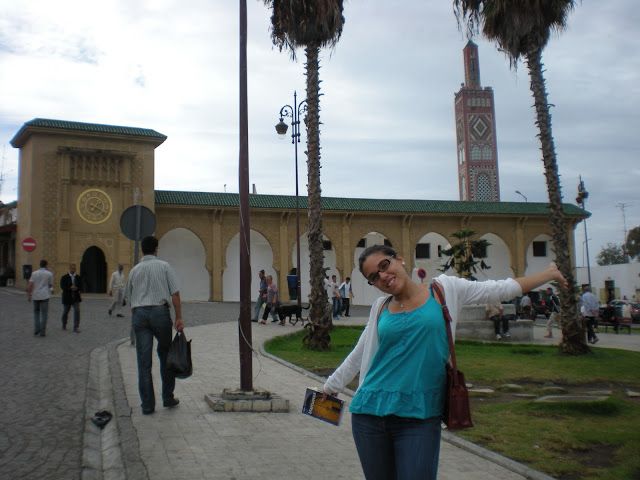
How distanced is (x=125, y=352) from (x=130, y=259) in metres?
22.2

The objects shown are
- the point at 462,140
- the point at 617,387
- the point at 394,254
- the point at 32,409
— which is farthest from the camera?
the point at 462,140

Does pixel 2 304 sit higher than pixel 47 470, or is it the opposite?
pixel 2 304

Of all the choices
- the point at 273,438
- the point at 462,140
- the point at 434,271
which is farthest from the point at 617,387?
the point at 462,140

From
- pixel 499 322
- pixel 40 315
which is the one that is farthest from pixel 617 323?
pixel 40 315

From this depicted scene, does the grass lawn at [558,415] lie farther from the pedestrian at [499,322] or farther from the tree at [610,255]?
the tree at [610,255]

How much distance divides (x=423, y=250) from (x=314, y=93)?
28.4 m

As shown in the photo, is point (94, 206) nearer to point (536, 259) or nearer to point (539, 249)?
point (536, 259)

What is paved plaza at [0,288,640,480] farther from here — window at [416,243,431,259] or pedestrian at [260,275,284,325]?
window at [416,243,431,259]

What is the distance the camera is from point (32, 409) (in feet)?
22.2

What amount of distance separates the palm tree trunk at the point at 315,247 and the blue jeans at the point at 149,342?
7.16 metres

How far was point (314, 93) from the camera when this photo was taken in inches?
577

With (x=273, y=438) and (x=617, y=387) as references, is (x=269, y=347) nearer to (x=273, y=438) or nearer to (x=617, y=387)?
(x=617, y=387)

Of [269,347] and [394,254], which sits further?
[269,347]

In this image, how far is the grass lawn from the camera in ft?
A: 17.1
